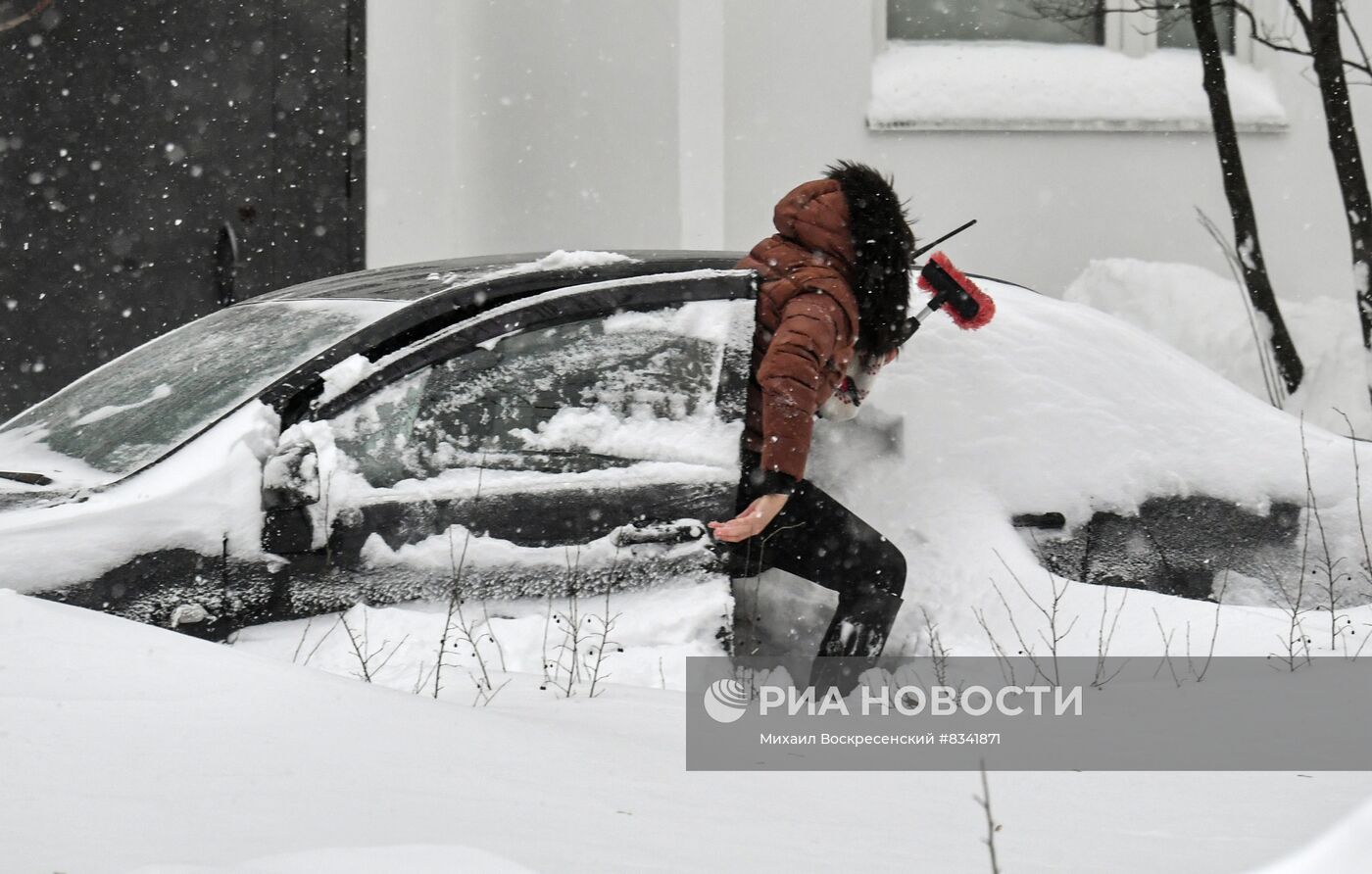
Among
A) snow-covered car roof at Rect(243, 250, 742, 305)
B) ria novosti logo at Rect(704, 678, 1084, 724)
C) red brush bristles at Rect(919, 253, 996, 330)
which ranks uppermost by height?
snow-covered car roof at Rect(243, 250, 742, 305)

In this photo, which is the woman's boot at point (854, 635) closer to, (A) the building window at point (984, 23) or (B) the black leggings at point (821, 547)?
(B) the black leggings at point (821, 547)

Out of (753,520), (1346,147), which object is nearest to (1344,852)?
(753,520)

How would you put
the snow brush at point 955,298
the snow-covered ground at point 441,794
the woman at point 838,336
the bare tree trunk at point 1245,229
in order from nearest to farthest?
1. the snow-covered ground at point 441,794
2. the woman at point 838,336
3. the snow brush at point 955,298
4. the bare tree trunk at point 1245,229

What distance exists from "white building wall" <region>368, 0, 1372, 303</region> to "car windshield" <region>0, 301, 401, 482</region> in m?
3.70

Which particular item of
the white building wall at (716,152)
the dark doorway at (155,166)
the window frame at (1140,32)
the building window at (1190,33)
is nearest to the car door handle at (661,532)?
the dark doorway at (155,166)

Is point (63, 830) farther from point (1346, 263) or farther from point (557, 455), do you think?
point (1346, 263)

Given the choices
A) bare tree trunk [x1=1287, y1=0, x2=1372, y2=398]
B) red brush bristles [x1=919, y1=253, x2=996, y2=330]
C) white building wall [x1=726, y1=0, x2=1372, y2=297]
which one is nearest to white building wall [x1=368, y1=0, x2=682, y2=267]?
white building wall [x1=726, y1=0, x2=1372, y2=297]

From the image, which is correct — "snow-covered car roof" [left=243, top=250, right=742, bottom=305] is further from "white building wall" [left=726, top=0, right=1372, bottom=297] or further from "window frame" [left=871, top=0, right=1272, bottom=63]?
"window frame" [left=871, top=0, right=1272, bottom=63]

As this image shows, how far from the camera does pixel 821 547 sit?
3285mm

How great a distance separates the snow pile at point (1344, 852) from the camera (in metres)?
1.36

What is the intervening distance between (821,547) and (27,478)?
185cm

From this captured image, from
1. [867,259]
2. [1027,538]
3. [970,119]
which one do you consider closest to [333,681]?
[867,259]

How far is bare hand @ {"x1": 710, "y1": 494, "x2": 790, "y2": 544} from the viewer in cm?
304

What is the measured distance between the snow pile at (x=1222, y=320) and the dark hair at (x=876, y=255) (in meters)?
4.59
